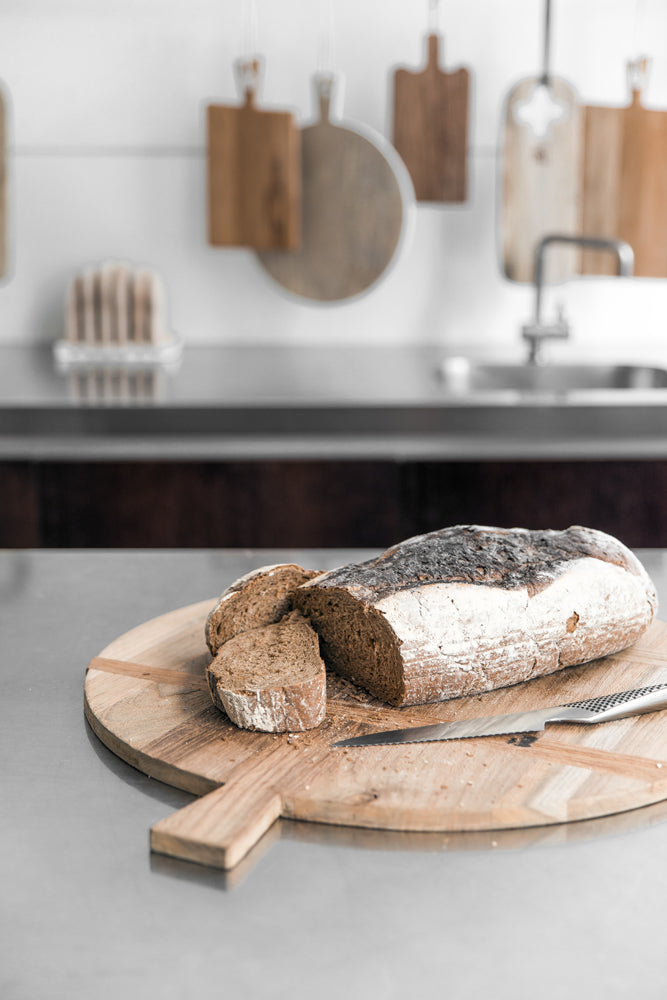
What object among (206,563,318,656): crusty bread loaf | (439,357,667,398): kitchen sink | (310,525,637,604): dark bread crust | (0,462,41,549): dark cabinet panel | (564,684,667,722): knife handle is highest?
(439,357,667,398): kitchen sink

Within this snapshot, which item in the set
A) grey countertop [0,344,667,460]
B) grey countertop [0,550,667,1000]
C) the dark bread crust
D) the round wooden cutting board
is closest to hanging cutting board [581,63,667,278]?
grey countertop [0,344,667,460]

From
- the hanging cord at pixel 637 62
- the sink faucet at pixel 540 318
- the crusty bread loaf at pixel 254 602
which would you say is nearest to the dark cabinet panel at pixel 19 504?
the crusty bread loaf at pixel 254 602

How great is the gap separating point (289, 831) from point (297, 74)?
6.68 ft

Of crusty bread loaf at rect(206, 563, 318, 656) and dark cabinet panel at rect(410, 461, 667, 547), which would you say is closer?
crusty bread loaf at rect(206, 563, 318, 656)

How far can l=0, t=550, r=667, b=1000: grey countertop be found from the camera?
1.50 ft

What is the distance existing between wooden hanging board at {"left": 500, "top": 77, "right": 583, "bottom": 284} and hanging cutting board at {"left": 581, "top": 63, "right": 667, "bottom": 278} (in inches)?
1.4

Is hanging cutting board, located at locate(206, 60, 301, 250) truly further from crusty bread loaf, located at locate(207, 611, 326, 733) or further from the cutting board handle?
the cutting board handle

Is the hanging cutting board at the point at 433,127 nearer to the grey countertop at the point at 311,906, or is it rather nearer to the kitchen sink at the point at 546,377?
the kitchen sink at the point at 546,377

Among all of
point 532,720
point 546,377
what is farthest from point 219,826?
point 546,377

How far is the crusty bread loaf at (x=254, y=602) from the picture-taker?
2.66 ft

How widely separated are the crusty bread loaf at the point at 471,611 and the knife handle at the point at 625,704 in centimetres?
7

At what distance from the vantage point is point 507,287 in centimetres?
238

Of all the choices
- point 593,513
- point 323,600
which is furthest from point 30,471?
point 323,600

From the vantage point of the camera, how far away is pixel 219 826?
1.82 feet
